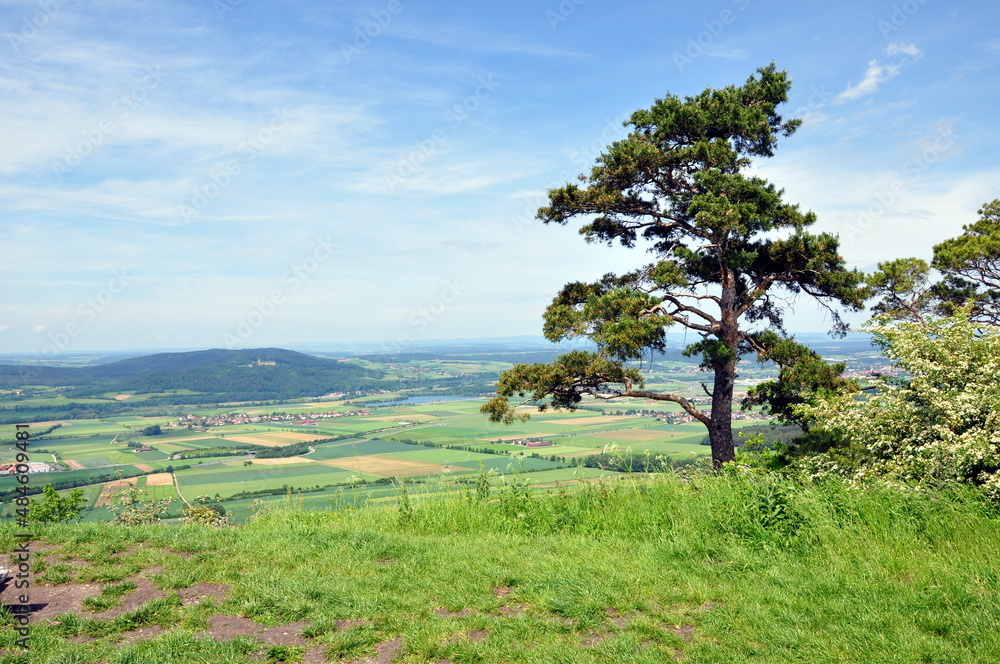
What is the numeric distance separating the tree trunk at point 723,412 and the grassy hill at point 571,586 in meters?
7.57

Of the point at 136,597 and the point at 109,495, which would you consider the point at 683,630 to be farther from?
the point at 109,495

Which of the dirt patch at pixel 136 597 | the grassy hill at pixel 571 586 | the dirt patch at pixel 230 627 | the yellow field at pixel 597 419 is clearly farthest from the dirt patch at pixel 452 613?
the yellow field at pixel 597 419

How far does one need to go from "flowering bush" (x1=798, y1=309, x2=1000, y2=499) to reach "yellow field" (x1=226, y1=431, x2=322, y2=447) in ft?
205

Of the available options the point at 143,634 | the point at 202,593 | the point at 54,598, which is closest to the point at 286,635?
the point at 143,634

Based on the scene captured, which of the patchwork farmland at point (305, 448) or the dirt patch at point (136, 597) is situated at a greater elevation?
the dirt patch at point (136, 597)

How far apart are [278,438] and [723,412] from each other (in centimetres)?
6343

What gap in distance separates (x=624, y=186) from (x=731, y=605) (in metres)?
13.2

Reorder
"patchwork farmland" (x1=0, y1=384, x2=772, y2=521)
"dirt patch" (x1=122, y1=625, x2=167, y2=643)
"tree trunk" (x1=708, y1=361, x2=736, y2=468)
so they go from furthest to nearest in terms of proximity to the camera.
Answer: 1. "patchwork farmland" (x1=0, y1=384, x2=772, y2=521)
2. "tree trunk" (x1=708, y1=361, x2=736, y2=468)
3. "dirt patch" (x1=122, y1=625, x2=167, y2=643)

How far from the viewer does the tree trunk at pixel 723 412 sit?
47.8 feet

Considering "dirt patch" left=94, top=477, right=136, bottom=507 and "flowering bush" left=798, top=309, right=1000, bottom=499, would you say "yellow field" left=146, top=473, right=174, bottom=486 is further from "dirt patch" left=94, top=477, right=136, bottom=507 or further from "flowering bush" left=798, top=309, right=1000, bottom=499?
"flowering bush" left=798, top=309, right=1000, bottom=499

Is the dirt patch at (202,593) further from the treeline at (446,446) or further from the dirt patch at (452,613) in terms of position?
the treeline at (446,446)

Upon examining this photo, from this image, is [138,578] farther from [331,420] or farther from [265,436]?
[331,420]

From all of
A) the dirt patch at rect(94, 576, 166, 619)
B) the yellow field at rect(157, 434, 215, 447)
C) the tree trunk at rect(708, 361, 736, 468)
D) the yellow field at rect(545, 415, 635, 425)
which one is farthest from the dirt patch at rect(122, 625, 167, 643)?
the yellow field at rect(157, 434, 215, 447)

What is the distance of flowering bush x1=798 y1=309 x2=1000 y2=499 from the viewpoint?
6.16 metres
